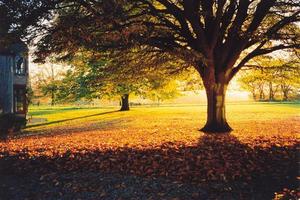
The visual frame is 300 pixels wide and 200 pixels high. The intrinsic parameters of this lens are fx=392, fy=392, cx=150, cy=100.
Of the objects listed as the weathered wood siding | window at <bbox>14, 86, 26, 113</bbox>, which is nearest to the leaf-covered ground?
the weathered wood siding

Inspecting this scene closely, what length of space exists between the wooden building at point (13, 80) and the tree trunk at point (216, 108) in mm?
15752

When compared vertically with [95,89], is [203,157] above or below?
below

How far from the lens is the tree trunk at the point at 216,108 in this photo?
61.4 ft

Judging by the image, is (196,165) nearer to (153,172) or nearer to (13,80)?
(153,172)

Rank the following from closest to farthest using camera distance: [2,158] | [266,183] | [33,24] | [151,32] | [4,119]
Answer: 1. [266,183]
2. [2,158]
3. [33,24]
4. [151,32]
5. [4,119]

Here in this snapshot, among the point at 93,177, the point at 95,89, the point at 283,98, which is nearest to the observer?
the point at 93,177

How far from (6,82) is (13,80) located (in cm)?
328

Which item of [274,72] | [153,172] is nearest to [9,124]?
[274,72]

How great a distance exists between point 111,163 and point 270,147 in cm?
527

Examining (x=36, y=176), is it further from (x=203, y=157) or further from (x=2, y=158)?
(x=203, y=157)

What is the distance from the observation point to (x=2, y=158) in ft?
40.9

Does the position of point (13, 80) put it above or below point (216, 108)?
above

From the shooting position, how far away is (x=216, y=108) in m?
18.8

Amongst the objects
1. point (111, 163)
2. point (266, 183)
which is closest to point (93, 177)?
point (111, 163)
